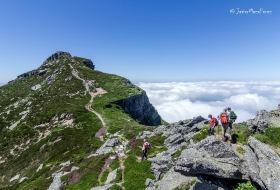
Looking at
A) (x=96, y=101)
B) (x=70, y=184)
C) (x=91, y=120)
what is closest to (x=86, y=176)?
(x=70, y=184)

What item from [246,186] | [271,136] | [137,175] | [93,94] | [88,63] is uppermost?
[88,63]

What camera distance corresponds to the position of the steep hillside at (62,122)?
40156 mm

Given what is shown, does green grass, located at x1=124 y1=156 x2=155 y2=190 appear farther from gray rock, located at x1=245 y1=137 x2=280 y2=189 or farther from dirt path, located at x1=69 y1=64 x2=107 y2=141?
dirt path, located at x1=69 y1=64 x2=107 y2=141

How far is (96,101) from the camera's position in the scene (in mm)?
89625

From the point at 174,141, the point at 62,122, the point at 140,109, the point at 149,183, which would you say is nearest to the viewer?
the point at 149,183

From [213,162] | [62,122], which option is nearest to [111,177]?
[213,162]

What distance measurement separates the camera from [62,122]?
6919 cm

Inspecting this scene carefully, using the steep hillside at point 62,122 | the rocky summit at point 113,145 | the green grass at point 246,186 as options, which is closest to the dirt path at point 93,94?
the steep hillside at point 62,122

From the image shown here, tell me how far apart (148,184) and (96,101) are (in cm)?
7363

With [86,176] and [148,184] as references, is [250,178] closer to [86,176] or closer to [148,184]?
[148,184]

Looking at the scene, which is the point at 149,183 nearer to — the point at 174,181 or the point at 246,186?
the point at 174,181

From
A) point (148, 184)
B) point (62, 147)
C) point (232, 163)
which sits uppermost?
point (232, 163)

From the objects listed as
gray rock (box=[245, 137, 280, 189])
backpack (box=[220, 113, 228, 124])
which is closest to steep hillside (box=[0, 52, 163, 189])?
backpack (box=[220, 113, 228, 124])

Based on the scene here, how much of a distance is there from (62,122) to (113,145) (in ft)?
126
